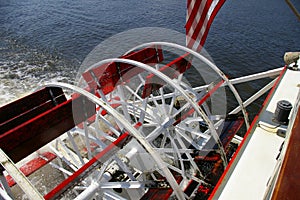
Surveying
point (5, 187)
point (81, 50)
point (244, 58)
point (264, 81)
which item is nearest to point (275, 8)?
point (244, 58)

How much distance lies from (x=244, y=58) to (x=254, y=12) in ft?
15.7

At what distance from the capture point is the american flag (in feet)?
11.3

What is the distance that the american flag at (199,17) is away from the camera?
3.44 meters

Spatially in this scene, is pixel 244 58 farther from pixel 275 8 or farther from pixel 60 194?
pixel 60 194

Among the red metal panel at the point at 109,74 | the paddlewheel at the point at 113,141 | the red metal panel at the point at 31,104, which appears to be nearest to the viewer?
the paddlewheel at the point at 113,141

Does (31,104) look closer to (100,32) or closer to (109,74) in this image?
(109,74)

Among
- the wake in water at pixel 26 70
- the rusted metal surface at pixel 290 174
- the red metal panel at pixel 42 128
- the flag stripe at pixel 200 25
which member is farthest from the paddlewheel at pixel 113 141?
the wake in water at pixel 26 70

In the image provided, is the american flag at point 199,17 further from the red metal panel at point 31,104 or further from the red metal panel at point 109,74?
the red metal panel at point 31,104

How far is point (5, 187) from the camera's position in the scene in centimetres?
235

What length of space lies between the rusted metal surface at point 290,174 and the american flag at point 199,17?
2.34 m

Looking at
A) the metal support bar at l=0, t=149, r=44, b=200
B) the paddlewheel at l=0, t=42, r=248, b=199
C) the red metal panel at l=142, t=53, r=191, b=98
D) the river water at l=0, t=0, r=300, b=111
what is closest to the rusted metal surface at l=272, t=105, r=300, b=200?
the paddlewheel at l=0, t=42, r=248, b=199

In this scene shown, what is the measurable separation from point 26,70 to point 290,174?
7.77 meters

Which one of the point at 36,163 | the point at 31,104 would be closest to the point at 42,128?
the point at 31,104

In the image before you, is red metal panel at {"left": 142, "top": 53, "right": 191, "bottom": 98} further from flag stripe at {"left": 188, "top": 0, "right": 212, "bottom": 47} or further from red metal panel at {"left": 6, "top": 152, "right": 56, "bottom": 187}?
red metal panel at {"left": 6, "top": 152, "right": 56, "bottom": 187}
